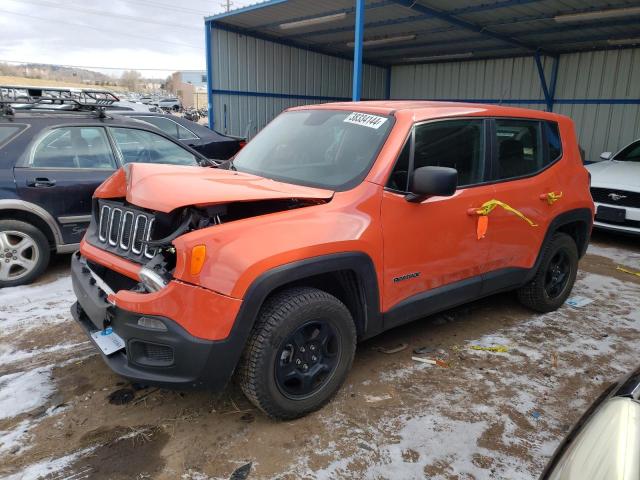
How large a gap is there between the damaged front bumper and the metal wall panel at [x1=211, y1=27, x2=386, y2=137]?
35.4ft

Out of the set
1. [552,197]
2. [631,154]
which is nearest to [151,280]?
[552,197]

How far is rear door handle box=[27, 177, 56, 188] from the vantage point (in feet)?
15.3

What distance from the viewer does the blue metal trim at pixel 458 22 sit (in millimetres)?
9891

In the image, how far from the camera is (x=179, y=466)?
2443 millimetres

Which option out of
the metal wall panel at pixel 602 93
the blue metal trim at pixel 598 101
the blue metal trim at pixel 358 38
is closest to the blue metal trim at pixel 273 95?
the blue metal trim at pixel 358 38

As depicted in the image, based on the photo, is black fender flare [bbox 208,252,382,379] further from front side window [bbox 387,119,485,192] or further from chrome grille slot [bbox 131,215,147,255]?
chrome grille slot [bbox 131,215,147,255]

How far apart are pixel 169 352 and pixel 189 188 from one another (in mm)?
855

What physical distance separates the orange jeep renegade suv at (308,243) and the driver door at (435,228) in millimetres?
11

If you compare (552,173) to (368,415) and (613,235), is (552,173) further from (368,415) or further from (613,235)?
(613,235)

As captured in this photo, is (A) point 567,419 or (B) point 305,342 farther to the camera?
(A) point 567,419

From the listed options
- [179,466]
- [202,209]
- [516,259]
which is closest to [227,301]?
[202,209]

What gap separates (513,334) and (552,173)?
1402 mm

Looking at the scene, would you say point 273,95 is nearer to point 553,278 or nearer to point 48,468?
point 553,278

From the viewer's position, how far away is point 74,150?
16.5 feet
